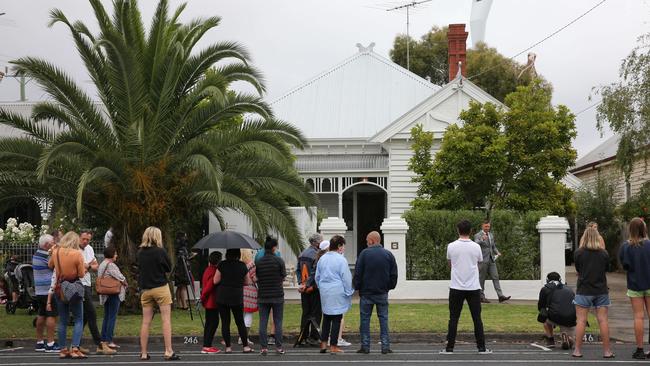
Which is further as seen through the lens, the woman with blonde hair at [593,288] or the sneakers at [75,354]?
the sneakers at [75,354]

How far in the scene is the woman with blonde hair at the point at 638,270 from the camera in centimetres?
1309

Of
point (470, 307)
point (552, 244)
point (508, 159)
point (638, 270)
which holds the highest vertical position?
point (508, 159)

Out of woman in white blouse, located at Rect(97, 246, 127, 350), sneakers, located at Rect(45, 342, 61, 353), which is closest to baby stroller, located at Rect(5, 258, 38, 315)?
sneakers, located at Rect(45, 342, 61, 353)

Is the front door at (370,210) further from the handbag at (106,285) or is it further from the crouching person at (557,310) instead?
the handbag at (106,285)

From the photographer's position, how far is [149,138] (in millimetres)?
19375

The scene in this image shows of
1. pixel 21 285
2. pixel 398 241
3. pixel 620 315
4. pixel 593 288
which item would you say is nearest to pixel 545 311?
pixel 593 288

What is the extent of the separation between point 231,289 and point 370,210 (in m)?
23.4

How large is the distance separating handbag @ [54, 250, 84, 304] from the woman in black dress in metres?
2.01

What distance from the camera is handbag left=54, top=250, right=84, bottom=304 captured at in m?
13.7

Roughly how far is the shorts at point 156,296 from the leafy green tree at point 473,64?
3722 centimetres

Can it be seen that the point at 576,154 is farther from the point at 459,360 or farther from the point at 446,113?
the point at 459,360

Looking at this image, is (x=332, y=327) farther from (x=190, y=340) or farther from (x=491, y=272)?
(x=491, y=272)

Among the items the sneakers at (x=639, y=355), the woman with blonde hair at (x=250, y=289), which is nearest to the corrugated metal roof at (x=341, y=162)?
the woman with blonde hair at (x=250, y=289)

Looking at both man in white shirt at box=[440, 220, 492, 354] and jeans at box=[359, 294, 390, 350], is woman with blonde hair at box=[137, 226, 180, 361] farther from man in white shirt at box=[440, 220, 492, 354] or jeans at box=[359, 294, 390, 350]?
man in white shirt at box=[440, 220, 492, 354]
